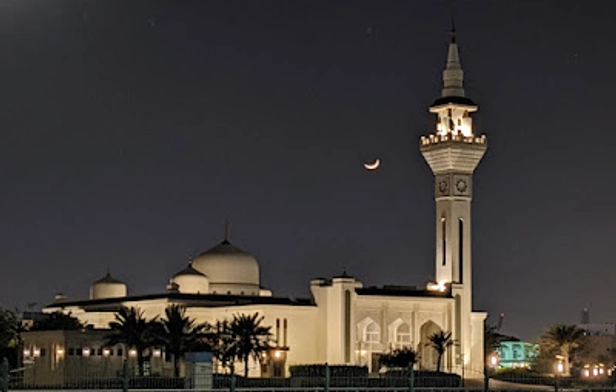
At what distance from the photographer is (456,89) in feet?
344

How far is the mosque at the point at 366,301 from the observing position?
8912 centimetres

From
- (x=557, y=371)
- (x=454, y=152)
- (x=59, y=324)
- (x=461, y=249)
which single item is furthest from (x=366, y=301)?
(x=557, y=371)

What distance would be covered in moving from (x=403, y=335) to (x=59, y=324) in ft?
69.3

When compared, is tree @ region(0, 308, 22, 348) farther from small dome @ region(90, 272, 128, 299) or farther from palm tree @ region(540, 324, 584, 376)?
palm tree @ region(540, 324, 584, 376)

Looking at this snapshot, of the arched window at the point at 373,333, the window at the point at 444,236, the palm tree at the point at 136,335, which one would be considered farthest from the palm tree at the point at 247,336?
the window at the point at 444,236

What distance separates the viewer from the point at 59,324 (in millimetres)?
89312

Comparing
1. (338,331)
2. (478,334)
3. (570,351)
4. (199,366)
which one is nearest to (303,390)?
(199,366)

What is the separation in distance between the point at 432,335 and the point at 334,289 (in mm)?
8142

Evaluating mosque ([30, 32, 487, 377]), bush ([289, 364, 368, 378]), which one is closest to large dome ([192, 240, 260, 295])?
mosque ([30, 32, 487, 377])

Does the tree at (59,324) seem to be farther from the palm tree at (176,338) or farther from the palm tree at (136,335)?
the palm tree at (176,338)

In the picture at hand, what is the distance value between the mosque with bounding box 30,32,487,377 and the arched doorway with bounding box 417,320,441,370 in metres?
0.06

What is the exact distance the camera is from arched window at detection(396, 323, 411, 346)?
9275cm

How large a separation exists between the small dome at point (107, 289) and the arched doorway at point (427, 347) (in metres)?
23.0

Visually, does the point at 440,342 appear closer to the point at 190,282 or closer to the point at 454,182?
the point at 454,182
